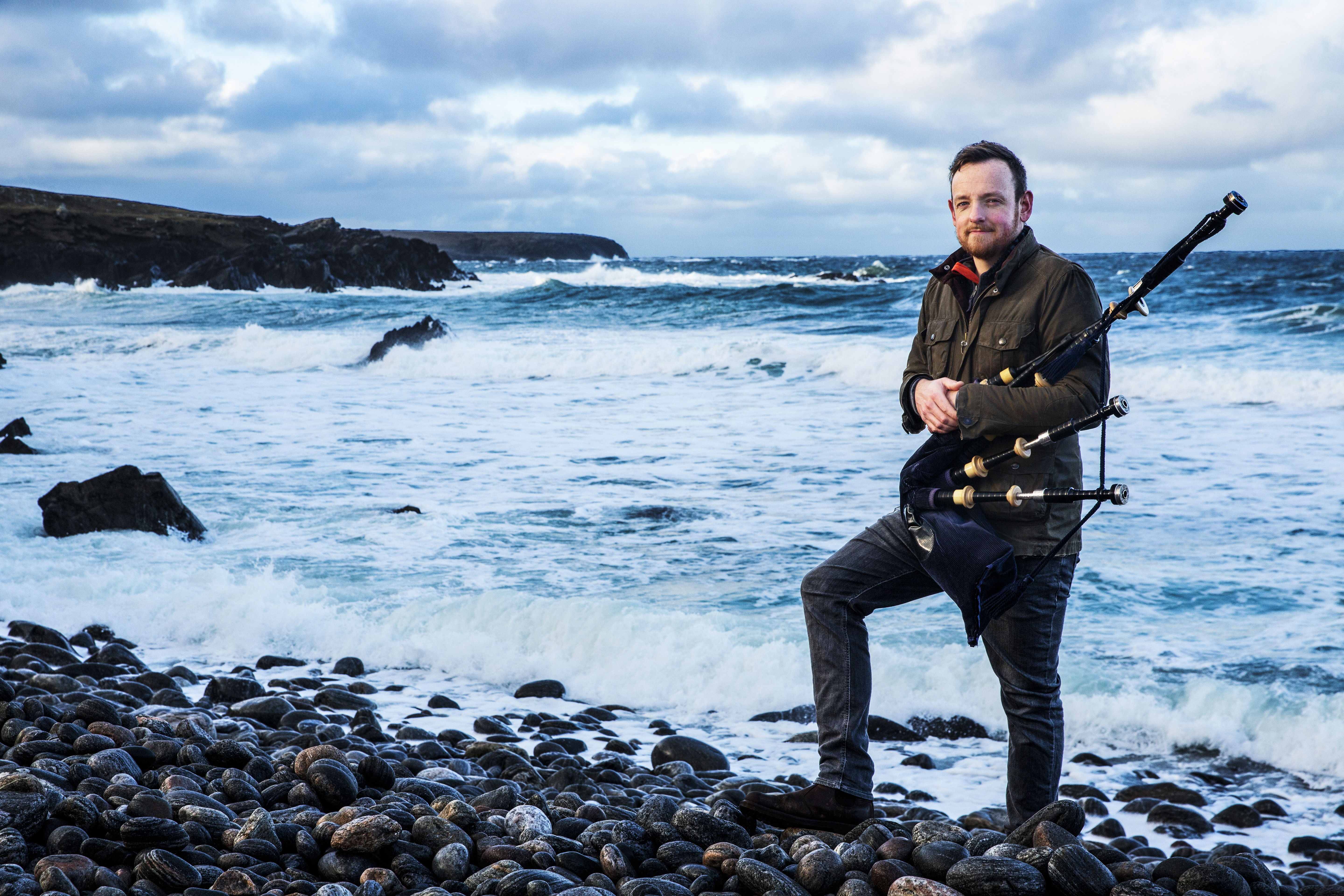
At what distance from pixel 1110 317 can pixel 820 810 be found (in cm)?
163

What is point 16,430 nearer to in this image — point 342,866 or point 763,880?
point 342,866

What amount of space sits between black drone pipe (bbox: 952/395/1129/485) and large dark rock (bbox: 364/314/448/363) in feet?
68.8

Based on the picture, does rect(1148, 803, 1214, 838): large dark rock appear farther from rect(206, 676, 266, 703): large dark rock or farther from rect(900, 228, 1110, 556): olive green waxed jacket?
rect(206, 676, 266, 703): large dark rock

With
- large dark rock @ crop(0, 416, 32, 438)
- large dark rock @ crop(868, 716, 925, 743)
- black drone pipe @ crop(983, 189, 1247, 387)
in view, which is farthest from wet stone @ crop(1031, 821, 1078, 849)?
large dark rock @ crop(0, 416, 32, 438)

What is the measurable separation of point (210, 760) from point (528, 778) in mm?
1159

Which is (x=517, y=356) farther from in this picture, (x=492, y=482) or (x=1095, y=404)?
(x=1095, y=404)

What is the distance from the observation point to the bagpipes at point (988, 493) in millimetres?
2541

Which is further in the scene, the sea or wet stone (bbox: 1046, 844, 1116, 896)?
the sea

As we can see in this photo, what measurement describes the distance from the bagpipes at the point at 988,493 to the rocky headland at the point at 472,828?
0.67 meters

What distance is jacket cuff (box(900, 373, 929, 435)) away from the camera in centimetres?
292

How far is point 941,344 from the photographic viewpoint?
9.71 ft

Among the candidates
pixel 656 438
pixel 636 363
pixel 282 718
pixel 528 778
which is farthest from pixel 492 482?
pixel 636 363

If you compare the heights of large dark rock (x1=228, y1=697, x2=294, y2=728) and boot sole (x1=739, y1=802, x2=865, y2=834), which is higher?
boot sole (x1=739, y1=802, x2=865, y2=834)

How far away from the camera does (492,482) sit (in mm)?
10211
